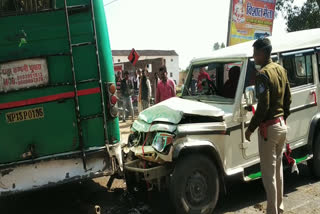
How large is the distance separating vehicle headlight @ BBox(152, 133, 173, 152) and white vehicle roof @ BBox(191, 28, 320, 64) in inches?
65.6

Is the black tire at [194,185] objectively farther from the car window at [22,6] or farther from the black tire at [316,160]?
the car window at [22,6]

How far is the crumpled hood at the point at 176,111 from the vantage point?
3.95 meters

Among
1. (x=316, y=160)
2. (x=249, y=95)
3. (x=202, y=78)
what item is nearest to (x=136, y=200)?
(x=202, y=78)

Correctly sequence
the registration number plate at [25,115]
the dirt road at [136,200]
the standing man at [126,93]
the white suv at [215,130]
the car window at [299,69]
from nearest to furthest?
the registration number plate at [25,115]
the white suv at [215,130]
the dirt road at [136,200]
the car window at [299,69]
the standing man at [126,93]

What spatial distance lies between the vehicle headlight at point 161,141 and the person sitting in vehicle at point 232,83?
129cm

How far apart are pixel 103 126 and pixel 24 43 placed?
1.37m

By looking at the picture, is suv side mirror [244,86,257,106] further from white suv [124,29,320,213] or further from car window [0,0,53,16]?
car window [0,0,53,16]

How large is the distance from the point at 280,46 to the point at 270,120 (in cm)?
170

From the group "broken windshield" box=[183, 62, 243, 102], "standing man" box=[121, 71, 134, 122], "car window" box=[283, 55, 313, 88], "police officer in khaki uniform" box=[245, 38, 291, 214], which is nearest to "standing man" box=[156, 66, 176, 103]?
"broken windshield" box=[183, 62, 243, 102]

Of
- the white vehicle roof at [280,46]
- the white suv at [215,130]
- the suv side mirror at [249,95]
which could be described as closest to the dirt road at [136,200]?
the white suv at [215,130]

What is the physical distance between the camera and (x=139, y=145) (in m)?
4.36

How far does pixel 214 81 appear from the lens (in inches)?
195

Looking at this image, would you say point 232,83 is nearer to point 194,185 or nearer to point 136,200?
point 194,185

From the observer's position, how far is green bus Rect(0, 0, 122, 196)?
363 cm
